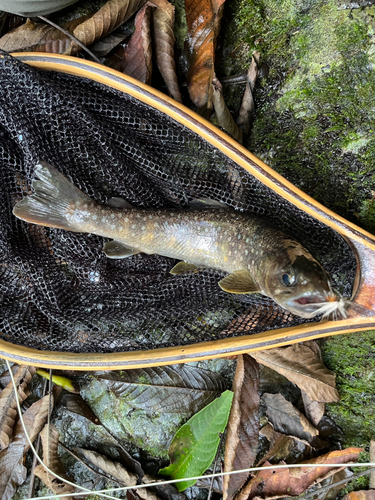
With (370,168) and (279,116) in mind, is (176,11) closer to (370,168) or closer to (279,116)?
(279,116)

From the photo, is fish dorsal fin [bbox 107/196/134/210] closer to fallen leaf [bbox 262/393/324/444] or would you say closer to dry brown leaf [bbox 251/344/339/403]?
dry brown leaf [bbox 251/344/339/403]

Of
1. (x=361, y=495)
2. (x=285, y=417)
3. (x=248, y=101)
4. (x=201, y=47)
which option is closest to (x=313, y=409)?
(x=285, y=417)

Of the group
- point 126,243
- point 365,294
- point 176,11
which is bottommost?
point 126,243

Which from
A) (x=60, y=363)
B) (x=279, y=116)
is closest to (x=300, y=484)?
(x=60, y=363)

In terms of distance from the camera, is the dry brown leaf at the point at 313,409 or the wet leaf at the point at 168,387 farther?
the wet leaf at the point at 168,387

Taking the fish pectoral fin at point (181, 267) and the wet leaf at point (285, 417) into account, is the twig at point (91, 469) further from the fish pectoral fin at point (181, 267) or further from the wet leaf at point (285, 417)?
the fish pectoral fin at point (181, 267)

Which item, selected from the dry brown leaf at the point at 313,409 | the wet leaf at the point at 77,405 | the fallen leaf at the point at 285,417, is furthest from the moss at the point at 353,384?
the wet leaf at the point at 77,405

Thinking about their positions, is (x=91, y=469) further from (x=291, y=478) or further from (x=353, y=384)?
(x=353, y=384)
